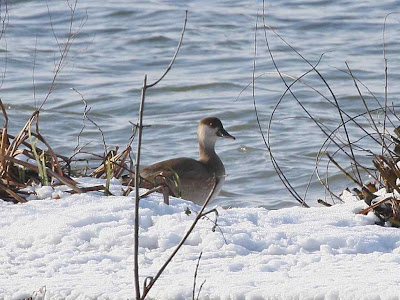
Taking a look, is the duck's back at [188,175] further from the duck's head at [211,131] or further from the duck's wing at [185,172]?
the duck's head at [211,131]

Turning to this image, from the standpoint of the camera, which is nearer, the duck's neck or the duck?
the duck

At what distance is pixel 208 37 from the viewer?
16.2 meters

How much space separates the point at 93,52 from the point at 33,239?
11.1 m

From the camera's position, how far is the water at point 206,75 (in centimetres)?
1064

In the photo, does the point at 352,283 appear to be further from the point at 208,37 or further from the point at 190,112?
the point at 208,37

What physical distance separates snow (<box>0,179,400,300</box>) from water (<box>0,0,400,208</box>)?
3.76 metres

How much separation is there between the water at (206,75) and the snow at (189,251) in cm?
376

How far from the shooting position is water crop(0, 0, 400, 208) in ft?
34.9

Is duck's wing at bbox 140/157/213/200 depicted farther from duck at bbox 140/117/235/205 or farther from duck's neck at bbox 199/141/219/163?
duck's neck at bbox 199/141/219/163

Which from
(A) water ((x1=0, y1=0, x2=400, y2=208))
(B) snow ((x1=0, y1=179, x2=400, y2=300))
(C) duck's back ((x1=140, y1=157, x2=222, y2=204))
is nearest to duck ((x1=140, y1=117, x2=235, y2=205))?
(C) duck's back ((x1=140, y1=157, x2=222, y2=204))

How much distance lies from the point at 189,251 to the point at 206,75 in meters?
9.72

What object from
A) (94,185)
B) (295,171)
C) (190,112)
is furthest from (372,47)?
(94,185)

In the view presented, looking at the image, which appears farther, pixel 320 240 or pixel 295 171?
pixel 295 171

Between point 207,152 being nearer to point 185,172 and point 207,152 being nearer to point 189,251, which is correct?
point 185,172
